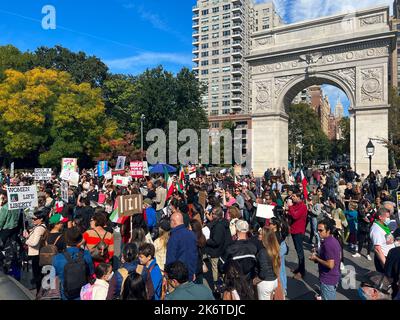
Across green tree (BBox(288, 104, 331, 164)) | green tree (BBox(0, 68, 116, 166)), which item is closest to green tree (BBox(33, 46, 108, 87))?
green tree (BBox(0, 68, 116, 166))

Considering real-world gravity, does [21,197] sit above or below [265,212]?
above

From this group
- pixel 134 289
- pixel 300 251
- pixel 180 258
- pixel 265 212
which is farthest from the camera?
pixel 300 251

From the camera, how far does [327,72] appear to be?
2831 centimetres

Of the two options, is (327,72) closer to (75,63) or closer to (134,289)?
(134,289)

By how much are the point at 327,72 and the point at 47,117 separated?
90.4 feet

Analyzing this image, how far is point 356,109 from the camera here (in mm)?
26719

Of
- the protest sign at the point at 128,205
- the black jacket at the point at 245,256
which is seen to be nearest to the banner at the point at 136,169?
the protest sign at the point at 128,205

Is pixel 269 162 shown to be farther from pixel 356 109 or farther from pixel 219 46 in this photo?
pixel 219 46

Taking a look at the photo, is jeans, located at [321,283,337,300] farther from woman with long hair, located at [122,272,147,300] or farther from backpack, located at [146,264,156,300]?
woman with long hair, located at [122,272,147,300]

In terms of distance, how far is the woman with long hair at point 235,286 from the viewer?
363 centimetres

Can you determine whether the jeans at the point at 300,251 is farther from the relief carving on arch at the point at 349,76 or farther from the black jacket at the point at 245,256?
the relief carving on arch at the point at 349,76

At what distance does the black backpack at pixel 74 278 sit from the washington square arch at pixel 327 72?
2375 cm

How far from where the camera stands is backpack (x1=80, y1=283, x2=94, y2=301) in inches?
155

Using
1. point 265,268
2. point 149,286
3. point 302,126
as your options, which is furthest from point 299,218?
point 302,126
